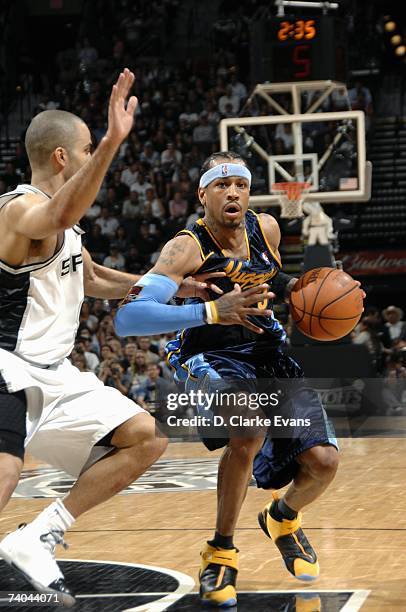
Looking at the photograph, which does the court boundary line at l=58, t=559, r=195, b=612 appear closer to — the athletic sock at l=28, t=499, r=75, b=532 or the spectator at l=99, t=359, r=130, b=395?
the athletic sock at l=28, t=499, r=75, b=532

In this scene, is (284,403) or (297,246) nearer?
(284,403)

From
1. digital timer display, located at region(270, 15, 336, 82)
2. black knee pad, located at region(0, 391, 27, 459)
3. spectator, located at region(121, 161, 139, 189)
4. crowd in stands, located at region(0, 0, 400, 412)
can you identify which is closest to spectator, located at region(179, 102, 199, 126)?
crowd in stands, located at region(0, 0, 400, 412)

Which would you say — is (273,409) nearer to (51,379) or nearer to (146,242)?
(51,379)

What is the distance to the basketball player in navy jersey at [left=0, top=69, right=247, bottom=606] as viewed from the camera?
3811 mm

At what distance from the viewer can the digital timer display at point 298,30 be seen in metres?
11.9

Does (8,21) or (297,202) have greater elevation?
(8,21)

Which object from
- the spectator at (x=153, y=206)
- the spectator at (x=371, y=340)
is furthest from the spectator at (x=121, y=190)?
the spectator at (x=371, y=340)

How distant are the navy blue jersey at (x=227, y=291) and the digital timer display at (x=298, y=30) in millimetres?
7782

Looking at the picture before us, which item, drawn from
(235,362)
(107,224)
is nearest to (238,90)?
(107,224)

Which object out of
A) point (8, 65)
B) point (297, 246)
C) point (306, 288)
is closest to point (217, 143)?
point (297, 246)

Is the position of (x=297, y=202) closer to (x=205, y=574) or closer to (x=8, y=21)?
(x=205, y=574)

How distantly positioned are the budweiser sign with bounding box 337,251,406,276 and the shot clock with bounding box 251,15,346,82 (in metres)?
5.11

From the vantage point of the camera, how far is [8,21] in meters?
22.2

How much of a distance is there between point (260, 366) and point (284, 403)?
24 cm
